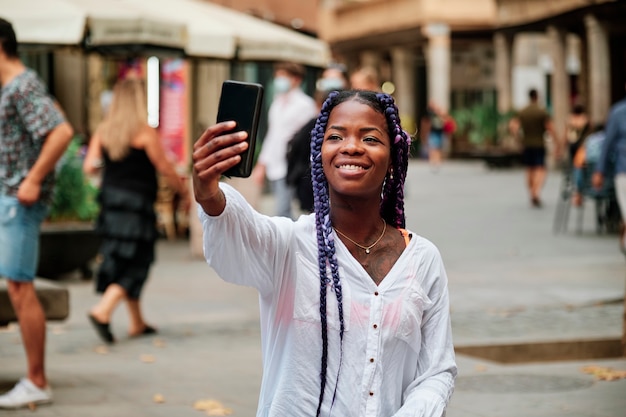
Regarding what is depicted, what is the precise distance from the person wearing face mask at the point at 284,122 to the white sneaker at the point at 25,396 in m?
5.92

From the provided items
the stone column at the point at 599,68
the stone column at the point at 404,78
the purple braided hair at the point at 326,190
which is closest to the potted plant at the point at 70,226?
the purple braided hair at the point at 326,190

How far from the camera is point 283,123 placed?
13641 mm

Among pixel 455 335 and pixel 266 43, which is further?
pixel 266 43

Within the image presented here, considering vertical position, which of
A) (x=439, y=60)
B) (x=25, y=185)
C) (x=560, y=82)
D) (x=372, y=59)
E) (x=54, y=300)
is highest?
(x=372, y=59)

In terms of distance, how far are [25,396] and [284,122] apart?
6704 mm

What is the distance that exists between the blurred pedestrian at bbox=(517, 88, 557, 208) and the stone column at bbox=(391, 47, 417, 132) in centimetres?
3409

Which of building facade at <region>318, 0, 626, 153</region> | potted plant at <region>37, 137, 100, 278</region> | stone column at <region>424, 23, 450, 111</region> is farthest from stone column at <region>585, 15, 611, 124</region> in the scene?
potted plant at <region>37, 137, 100, 278</region>

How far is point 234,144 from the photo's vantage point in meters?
3.16

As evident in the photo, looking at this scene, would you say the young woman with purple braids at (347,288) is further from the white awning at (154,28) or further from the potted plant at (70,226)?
the white awning at (154,28)

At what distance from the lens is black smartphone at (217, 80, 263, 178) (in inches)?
124

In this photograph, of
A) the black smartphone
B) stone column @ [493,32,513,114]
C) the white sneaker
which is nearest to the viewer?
the black smartphone

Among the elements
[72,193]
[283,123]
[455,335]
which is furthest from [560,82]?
[455,335]

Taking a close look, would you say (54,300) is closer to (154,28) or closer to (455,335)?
(455,335)

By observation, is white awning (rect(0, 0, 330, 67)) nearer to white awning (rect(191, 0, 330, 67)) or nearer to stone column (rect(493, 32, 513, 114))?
white awning (rect(191, 0, 330, 67))
